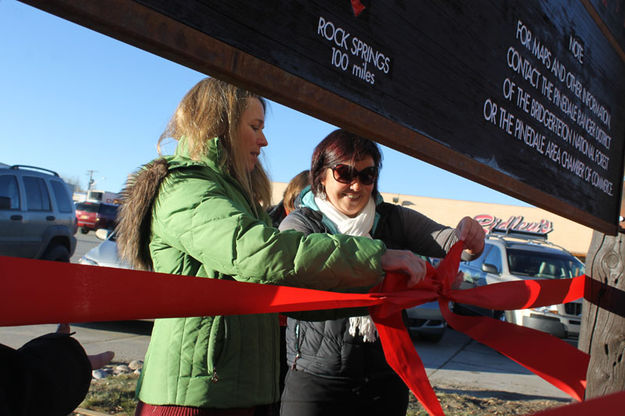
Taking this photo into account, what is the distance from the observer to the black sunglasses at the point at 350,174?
233 cm

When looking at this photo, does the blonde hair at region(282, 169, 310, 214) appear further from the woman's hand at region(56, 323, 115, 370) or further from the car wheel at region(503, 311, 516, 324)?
the car wheel at region(503, 311, 516, 324)

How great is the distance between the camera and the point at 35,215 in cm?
926

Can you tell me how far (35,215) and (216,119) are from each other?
8675 millimetres

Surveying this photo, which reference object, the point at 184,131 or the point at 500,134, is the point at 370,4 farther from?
the point at 184,131

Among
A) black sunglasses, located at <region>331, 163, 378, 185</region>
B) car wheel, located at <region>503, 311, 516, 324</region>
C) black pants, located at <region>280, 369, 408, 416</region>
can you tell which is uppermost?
black sunglasses, located at <region>331, 163, 378, 185</region>

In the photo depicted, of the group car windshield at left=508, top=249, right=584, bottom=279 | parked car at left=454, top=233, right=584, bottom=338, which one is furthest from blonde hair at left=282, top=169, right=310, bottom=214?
car windshield at left=508, top=249, right=584, bottom=279

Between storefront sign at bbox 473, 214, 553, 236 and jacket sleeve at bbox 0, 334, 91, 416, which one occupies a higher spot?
storefront sign at bbox 473, 214, 553, 236

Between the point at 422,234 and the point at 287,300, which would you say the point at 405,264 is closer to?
the point at 287,300

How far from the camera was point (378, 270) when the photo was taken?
1.46 metres

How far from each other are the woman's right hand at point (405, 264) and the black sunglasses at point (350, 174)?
2.46 feet

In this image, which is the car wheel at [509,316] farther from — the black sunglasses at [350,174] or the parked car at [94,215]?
the parked car at [94,215]

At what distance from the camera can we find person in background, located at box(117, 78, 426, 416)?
4.56ft

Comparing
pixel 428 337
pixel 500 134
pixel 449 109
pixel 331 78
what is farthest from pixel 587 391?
pixel 428 337

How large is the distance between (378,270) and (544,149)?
3.04 feet
